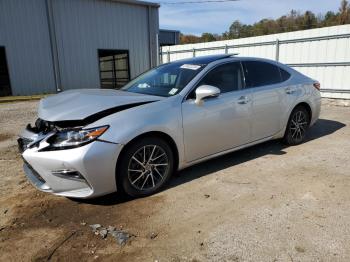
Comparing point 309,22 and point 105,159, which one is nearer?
point 105,159

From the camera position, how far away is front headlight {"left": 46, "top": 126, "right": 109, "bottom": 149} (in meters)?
2.92

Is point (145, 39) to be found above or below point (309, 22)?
below

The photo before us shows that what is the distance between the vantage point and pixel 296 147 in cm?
510

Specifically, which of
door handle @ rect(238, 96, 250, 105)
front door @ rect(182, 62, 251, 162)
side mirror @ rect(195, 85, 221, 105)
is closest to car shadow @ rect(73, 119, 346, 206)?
front door @ rect(182, 62, 251, 162)

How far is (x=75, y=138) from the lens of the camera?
2.94m

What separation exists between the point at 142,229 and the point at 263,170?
202 cm

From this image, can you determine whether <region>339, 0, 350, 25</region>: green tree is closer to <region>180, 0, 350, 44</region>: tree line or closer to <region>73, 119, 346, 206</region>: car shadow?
<region>180, 0, 350, 44</region>: tree line

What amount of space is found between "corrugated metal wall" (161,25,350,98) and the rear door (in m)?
5.78

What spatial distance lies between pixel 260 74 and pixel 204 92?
4.67 feet

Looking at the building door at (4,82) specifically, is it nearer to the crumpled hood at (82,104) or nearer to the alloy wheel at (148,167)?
the crumpled hood at (82,104)

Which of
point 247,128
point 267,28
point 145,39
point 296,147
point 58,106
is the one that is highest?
point 267,28

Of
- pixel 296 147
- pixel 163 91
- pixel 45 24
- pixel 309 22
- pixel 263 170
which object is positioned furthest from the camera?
pixel 309 22

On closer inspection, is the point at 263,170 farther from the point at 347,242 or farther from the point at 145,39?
the point at 145,39

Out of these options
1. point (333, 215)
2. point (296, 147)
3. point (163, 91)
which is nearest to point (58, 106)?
point (163, 91)
